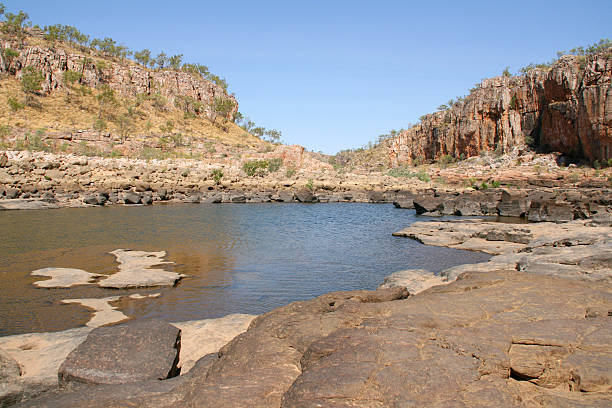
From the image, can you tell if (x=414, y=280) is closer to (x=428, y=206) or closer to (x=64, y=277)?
(x=64, y=277)

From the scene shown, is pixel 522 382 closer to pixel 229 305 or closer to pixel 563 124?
pixel 229 305

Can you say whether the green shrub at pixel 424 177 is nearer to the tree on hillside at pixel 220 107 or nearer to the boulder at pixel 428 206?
the boulder at pixel 428 206

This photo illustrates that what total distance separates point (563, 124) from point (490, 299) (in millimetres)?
48385

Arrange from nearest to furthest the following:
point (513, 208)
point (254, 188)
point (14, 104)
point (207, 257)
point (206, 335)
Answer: point (206, 335) < point (207, 257) < point (513, 208) < point (254, 188) < point (14, 104)

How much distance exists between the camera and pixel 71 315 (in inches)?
282

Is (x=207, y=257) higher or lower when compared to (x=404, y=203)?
lower

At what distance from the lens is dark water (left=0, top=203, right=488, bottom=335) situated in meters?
7.82

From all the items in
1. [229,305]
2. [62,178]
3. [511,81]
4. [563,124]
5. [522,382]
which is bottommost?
[229,305]

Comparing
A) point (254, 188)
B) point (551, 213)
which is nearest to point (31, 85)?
point (254, 188)

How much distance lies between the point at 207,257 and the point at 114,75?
237 ft

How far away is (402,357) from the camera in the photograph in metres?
3.29

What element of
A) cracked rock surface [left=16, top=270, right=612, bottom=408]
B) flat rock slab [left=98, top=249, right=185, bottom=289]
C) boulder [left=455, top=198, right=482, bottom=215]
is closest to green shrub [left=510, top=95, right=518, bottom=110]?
boulder [left=455, top=198, right=482, bottom=215]

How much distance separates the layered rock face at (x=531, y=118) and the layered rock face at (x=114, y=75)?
133 feet

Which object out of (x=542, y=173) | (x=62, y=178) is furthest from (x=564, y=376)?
(x=542, y=173)
